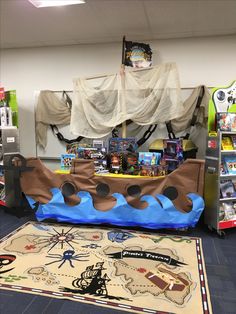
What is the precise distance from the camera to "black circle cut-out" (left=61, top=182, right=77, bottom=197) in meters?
3.47

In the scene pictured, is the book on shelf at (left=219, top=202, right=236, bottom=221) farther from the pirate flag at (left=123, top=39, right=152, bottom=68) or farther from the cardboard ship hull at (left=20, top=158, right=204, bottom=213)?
the pirate flag at (left=123, top=39, right=152, bottom=68)

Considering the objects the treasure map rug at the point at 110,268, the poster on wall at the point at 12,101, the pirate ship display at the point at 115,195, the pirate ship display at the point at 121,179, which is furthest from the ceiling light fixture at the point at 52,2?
the treasure map rug at the point at 110,268

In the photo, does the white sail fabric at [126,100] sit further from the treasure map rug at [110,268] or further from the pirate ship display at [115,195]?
the treasure map rug at [110,268]

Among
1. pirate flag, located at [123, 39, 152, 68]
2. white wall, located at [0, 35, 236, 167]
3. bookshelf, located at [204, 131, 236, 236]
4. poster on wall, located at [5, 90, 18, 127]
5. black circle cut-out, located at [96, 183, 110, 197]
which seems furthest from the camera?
poster on wall, located at [5, 90, 18, 127]

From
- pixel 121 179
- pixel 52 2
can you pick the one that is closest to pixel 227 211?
pixel 121 179

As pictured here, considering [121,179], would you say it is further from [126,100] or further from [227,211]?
[227,211]

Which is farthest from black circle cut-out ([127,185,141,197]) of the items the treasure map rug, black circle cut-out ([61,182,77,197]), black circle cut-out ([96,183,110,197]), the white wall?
the white wall

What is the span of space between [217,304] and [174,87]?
8.02 feet

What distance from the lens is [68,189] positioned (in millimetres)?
3494

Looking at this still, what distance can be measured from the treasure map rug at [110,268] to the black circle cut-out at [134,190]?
0.47 m

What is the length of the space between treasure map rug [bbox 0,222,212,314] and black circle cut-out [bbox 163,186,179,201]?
0.47m

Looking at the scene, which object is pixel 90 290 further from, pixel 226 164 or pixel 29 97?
pixel 29 97

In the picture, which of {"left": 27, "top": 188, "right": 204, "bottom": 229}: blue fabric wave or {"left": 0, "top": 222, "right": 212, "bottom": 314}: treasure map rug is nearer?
{"left": 0, "top": 222, "right": 212, "bottom": 314}: treasure map rug

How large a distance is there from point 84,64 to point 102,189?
2.28 metres
